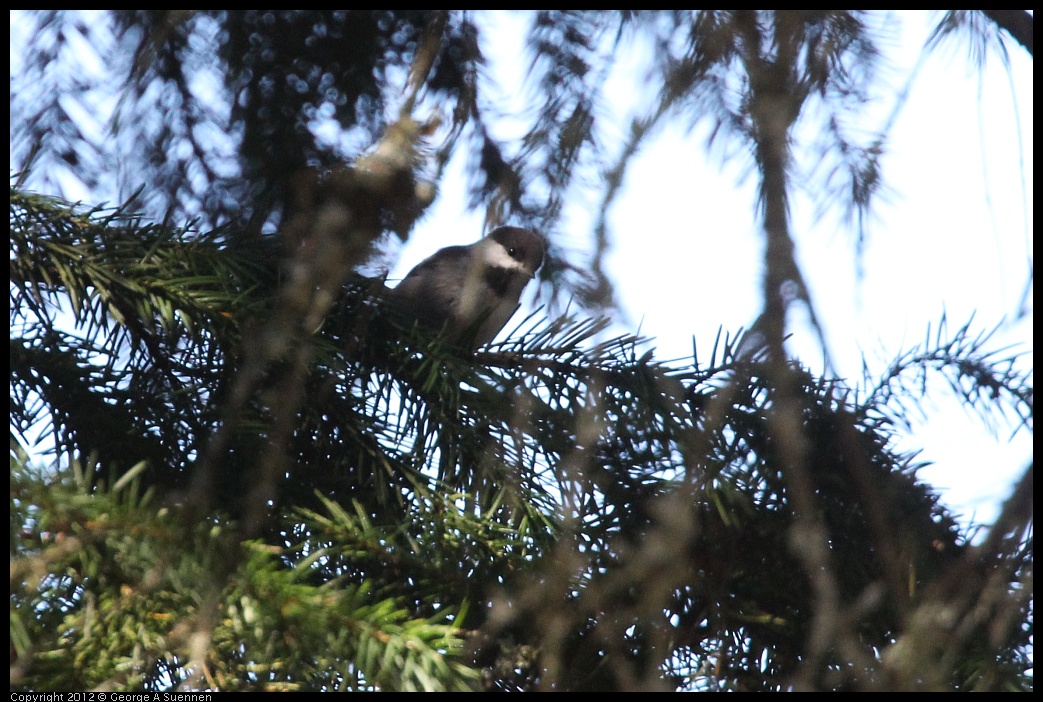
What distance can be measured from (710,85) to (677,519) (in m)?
0.63

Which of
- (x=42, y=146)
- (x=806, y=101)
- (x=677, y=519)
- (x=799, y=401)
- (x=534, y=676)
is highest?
(x=42, y=146)

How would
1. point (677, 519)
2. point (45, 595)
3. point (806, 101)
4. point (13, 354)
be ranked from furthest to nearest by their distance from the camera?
point (13, 354) → point (806, 101) → point (45, 595) → point (677, 519)

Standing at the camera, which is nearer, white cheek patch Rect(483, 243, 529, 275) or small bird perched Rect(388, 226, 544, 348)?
small bird perched Rect(388, 226, 544, 348)

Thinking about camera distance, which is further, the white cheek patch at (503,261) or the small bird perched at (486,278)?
the white cheek patch at (503,261)

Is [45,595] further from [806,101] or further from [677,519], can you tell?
[806,101]

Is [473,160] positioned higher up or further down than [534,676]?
higher up

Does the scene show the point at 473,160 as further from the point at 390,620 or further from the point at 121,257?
the point at 390,620

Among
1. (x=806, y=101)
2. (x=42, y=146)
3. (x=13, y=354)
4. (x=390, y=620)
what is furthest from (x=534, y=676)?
Result: (x=42, y=146)

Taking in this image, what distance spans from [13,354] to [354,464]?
0.52m

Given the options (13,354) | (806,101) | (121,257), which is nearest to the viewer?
(806,101)

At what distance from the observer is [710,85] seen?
1.16 m

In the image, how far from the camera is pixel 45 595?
0.93 metres

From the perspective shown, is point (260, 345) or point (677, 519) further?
point (260, 345)

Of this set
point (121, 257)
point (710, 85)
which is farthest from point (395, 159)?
point (121, 257)
